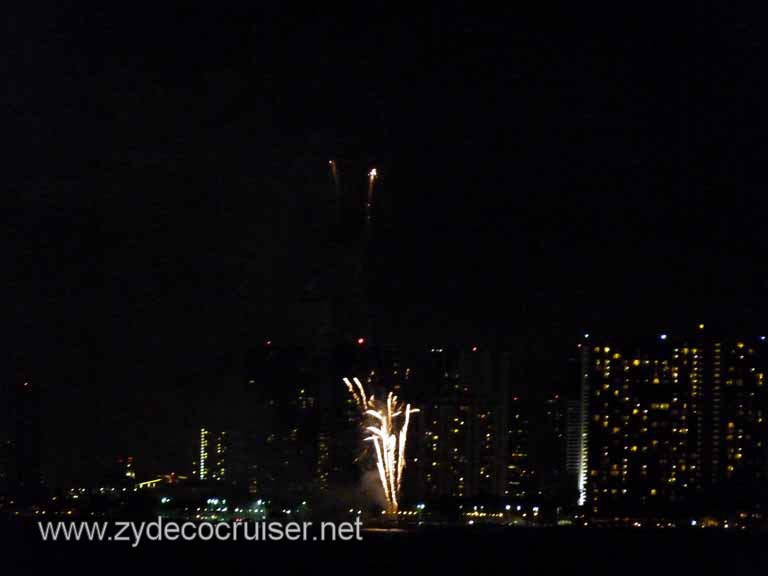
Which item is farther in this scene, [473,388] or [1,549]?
[473,388]

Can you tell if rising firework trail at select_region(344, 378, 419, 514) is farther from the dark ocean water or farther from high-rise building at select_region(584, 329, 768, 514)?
high-rise building at select_region(584, 329, 768, 514)

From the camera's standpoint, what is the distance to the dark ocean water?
57.4ft

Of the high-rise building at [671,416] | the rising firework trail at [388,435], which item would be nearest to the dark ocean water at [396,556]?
the rising firework trail at [388,435]

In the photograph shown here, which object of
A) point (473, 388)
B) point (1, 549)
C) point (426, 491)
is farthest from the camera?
point (473, 388)

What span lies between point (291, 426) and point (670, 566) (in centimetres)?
1063

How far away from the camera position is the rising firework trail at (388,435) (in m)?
21.0

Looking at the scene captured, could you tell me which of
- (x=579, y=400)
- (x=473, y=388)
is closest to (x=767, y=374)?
(x=579, y=400)

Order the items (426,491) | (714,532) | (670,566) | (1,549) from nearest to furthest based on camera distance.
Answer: (1,549) < (670,566) < (714,532) < (426,491)

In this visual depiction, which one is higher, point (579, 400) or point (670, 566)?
point (579, 400)

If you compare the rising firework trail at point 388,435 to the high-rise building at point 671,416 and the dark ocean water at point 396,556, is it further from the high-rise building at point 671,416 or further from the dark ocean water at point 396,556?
the high-rise building at point 671,416

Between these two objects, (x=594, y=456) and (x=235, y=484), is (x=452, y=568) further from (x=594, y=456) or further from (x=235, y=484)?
(x=594, y=456)

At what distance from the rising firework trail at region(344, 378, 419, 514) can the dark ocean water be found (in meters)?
1.00

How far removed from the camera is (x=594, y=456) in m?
29.2

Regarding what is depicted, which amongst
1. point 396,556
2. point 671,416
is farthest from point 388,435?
point 671,416
